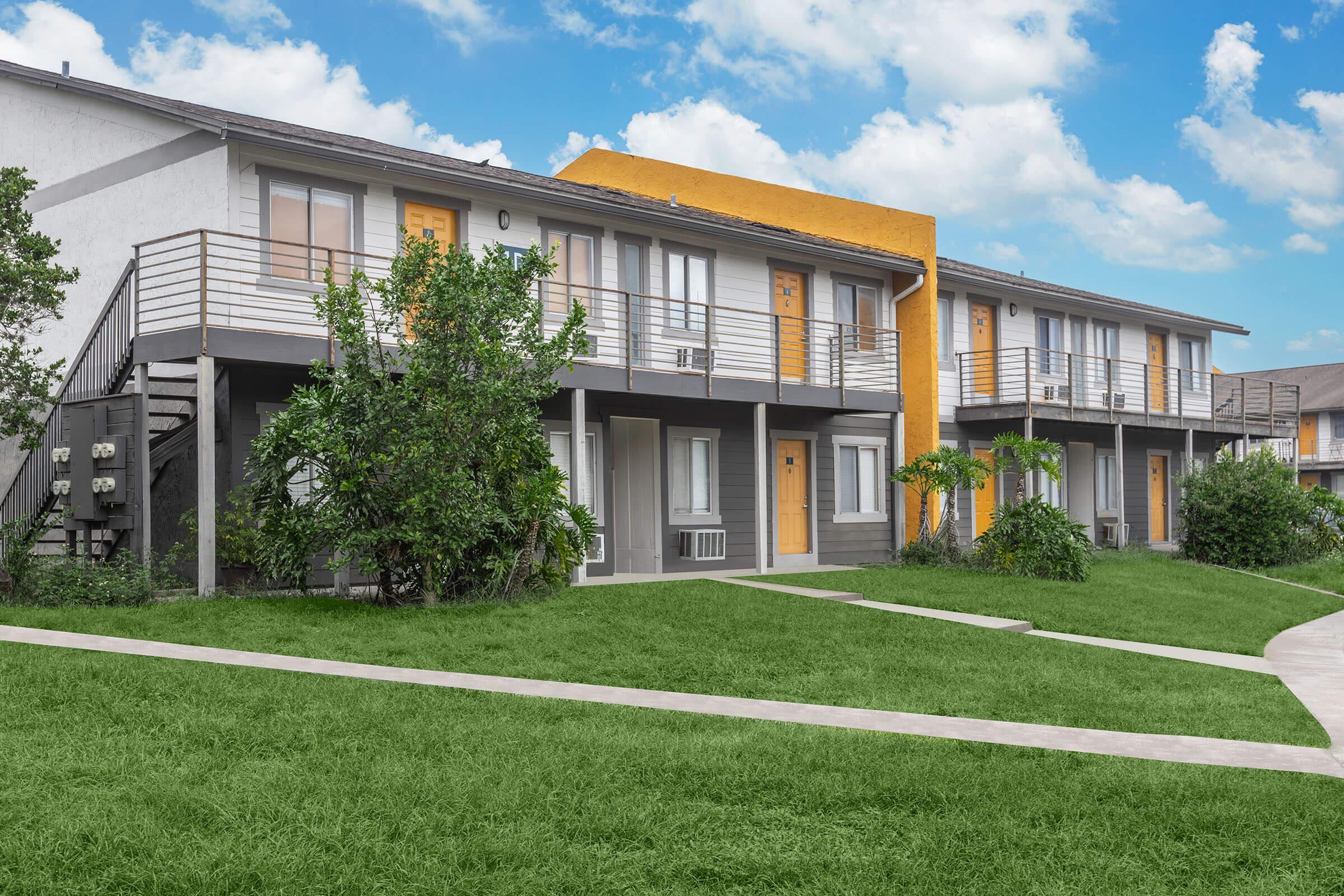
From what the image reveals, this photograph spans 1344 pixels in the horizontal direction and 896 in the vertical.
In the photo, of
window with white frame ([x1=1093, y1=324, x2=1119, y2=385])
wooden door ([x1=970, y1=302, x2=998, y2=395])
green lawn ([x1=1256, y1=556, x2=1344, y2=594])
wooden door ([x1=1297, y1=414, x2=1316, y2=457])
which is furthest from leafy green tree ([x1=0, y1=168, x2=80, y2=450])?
wooden door ([x1=1297, y1=414, x2=1316, y2=457])

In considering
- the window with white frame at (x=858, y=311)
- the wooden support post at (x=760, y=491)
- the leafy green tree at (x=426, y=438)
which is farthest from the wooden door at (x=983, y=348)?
the leafy green tree at (x=426, y=438)

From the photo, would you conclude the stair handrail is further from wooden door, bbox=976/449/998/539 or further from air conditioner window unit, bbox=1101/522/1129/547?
air conditioner window unit, bbox=1101/522/1129/547

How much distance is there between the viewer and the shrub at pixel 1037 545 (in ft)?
59.4

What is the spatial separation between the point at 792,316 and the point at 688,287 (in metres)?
2.40

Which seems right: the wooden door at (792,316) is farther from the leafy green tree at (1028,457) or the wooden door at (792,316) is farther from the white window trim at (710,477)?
the leafy green tree at (1028,457)

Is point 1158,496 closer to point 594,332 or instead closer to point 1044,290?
point 1044,290

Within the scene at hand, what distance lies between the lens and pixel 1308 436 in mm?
50500

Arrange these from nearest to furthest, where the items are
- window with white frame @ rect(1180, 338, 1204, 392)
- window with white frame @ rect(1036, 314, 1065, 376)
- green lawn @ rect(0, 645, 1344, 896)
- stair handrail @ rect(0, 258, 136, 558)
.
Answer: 1. green lawn @ rect(0, 645, 1344, 896)
2. stair handrail @ rect(0, 258, 136, 558)
3. window with white frame @ rect(1036, 314, 1065, 376)
4. window with white frame @ rect(1180, 338, 1204, 392)

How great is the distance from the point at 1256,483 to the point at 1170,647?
12613 millimetres

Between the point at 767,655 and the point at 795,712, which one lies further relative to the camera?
the point at 767,655

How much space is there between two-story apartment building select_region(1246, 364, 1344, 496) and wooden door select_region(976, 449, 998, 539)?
94.1 feet

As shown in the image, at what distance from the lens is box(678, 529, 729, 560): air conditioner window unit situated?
61.9 ft

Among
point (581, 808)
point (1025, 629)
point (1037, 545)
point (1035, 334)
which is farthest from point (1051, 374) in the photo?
point (581, 808)

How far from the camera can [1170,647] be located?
39.7 feet
